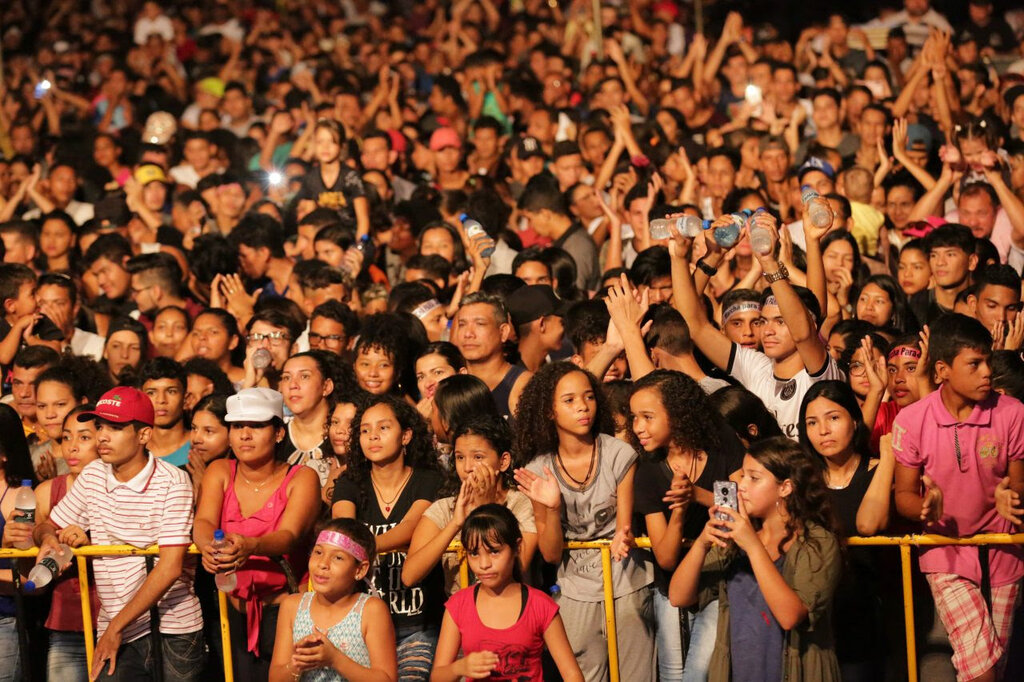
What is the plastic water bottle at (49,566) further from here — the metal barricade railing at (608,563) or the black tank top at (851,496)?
the black tank top at (851,496)

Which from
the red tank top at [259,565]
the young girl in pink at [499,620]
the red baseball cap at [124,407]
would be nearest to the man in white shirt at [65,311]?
the red baseball cap at [124,407]

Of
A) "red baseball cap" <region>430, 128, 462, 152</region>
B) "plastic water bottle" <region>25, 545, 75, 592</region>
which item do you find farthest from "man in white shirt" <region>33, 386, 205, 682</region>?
"red baseball cap" <region>430, 128, 462, 152</region>

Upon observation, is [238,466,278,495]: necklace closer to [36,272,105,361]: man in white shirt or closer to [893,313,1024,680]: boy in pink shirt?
[893,313,1024,680]: boy in pink shirt

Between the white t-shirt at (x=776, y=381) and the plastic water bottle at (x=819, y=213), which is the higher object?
the plastic water bottle at (x=819, y=213)

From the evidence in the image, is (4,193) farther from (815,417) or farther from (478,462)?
(815,417)

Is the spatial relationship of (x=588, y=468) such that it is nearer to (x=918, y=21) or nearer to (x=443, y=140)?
(x=443, y=140)

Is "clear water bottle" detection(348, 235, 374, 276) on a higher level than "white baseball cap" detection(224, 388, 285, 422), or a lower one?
higher

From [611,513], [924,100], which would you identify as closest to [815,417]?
[611,513]

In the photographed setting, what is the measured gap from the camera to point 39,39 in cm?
1848

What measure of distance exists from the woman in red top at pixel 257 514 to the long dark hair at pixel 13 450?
1029 millimetres

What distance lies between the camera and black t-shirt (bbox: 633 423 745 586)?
230 inches

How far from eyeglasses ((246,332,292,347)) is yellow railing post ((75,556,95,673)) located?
2.00 m

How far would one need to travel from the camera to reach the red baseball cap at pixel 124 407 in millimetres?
6188

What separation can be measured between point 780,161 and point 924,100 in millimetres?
2740
